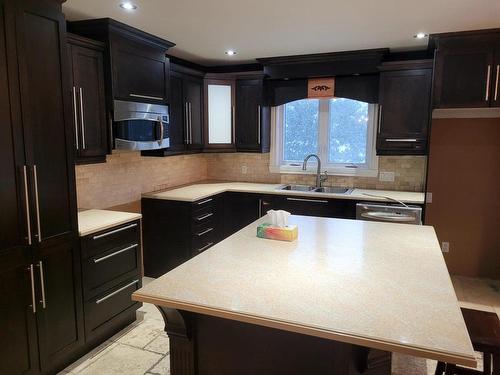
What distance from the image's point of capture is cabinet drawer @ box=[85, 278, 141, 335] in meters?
2.56

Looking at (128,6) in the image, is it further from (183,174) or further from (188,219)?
(183,174)

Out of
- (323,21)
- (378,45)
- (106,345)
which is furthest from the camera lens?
(378,45)

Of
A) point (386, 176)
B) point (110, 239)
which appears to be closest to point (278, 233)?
point (110, 239)

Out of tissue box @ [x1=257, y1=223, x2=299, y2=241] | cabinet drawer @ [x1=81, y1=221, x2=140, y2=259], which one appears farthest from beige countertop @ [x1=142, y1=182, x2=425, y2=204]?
tissue box @ [x1=257, y1=223, x2=299, y2=241]

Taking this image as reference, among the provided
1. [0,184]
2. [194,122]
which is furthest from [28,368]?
[194,122]

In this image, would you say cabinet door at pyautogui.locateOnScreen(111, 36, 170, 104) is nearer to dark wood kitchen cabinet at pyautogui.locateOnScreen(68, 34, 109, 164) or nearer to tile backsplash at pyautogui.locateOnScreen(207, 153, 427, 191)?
dark wood kitchen cabinet at pyautogui.locateOnScreen(68, 34, 109, 164)

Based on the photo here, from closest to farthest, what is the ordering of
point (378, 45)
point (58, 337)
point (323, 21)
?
point (58, 337)
point (323, 21)
point (378, 45)

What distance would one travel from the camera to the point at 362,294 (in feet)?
4.85

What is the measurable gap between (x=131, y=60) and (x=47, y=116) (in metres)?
1.17

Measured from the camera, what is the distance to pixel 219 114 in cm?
446

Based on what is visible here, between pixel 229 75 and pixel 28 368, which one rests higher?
pixel 229 75

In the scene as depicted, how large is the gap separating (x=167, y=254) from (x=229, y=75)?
220cm

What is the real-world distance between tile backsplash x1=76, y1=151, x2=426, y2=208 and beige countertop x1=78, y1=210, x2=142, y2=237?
0.33 metres

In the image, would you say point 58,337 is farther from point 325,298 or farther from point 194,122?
point 194,122
